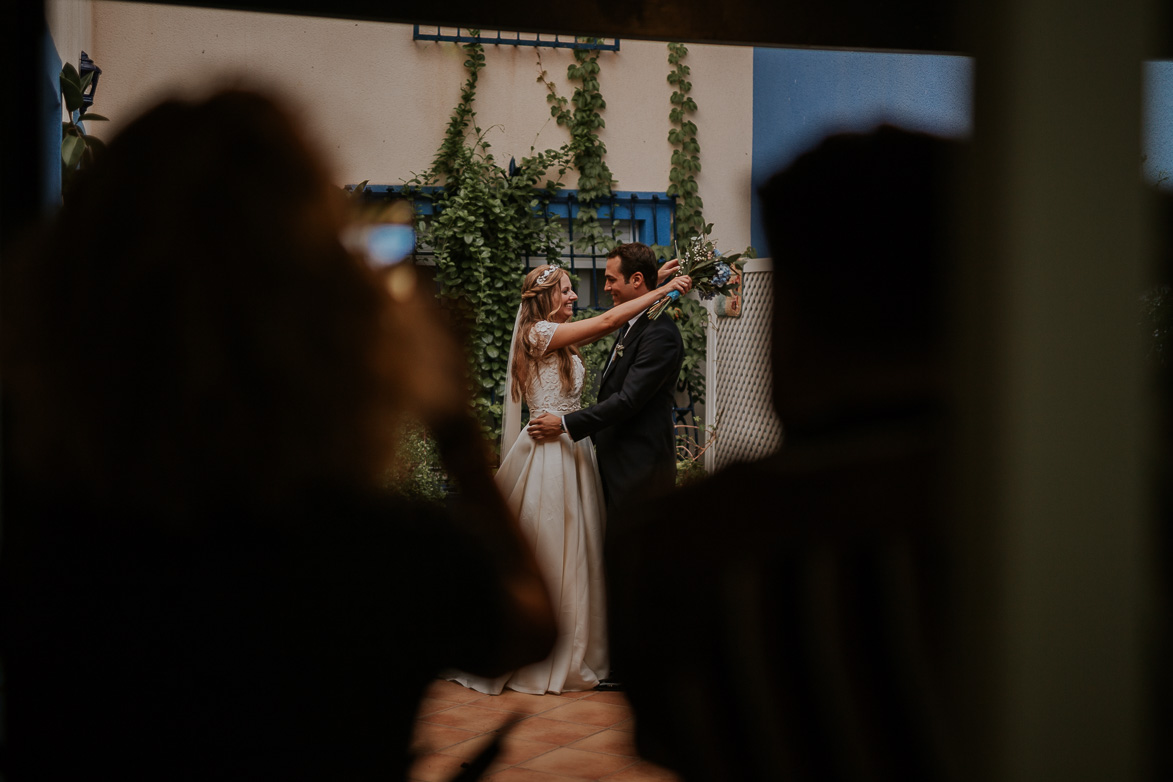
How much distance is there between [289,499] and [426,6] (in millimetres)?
839

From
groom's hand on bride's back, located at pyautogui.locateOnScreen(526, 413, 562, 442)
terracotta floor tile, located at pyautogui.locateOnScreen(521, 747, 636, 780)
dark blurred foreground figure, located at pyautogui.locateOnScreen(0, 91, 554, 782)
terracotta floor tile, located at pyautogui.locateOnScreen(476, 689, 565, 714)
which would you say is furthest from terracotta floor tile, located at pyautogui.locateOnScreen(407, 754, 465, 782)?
dark blurred foreground figure, located at pyautogui.locateOnScreen(0, 91, 554, 782)

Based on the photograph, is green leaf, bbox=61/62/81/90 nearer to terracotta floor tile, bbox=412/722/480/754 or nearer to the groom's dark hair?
the groom's dark hair

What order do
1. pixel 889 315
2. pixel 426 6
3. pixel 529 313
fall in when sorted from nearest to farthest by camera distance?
pixel 889 315
pixel 426 6
pixel 529 313

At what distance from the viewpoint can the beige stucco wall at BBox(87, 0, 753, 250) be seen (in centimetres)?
654

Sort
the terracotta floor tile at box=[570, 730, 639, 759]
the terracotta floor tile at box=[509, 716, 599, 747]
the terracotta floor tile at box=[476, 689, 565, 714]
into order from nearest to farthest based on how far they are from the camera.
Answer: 1. the terracotta floor tile at box=[570, 730, 639, 759]
2. the terracotta floor tile at box=[509, 716, 599, 747]
3. the terracotta floor tile at box=[476, 689, 565, 714]

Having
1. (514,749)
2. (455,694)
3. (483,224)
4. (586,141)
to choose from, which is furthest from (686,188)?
(514,749)

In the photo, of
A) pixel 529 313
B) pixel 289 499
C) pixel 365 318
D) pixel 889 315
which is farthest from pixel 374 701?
pixel 529 313

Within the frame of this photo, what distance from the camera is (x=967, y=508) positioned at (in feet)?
1.54

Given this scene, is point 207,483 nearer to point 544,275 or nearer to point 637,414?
point 637,414

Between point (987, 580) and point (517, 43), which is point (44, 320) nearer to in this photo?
point (987, 580)

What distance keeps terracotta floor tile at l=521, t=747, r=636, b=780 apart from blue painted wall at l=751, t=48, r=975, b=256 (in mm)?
2044

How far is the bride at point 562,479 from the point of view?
14.1 ft

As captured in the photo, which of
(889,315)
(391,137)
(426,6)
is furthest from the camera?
(391,137)

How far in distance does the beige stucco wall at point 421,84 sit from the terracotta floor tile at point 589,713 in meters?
4.06
